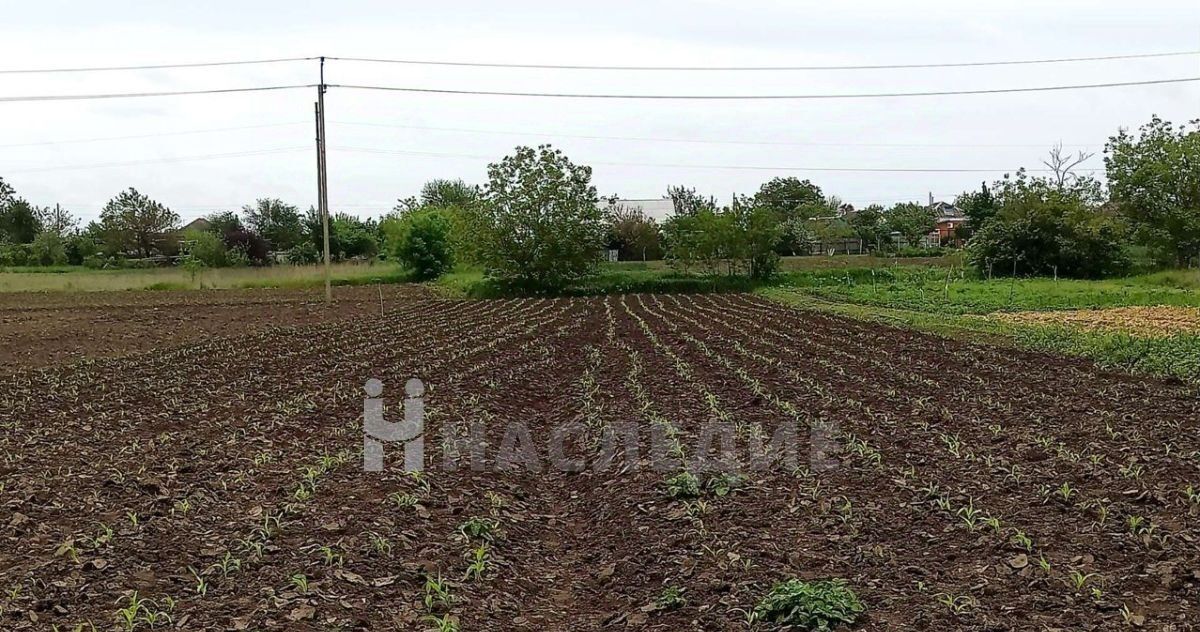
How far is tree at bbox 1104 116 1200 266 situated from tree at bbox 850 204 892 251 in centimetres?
1913

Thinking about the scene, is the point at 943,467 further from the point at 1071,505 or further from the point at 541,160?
the point at 541,160

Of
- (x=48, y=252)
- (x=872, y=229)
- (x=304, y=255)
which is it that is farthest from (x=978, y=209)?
(x=48, y=252)

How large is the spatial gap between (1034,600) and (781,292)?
103ft

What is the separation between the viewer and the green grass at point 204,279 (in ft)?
142

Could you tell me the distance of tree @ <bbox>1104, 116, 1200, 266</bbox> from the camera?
39.7 metres

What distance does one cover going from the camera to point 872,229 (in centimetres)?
6519

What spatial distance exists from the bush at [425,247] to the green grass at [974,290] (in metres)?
16.8

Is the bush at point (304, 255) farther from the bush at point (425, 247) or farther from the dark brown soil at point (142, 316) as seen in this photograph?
the dark brown soil at point (142, 316)

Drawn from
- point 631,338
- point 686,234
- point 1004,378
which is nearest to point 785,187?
point 686,234

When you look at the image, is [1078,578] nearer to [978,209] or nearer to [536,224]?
[536,224]

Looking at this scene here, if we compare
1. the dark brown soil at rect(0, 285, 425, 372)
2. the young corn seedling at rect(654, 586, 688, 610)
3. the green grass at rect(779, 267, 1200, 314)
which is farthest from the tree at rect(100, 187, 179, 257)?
the young corn seedling at rect(654, 586, 688, 610)

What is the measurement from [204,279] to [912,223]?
148ft

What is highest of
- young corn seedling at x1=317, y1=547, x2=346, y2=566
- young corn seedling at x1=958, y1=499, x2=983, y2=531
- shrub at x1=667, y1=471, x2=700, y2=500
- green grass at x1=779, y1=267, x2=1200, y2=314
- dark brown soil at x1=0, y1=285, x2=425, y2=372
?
green grass at x1=779, y1=267, x2=1200, y2=314

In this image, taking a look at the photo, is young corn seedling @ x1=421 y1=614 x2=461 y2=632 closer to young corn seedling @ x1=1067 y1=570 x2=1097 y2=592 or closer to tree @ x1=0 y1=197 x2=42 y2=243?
young corn seedling @ x1=1067 y1=570 x2=1097 y2=592
